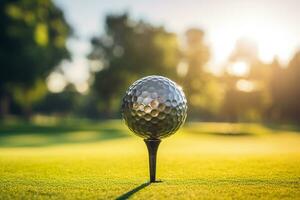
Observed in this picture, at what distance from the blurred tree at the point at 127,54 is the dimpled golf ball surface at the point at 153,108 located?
166 feet

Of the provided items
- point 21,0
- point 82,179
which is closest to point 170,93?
point 82,179

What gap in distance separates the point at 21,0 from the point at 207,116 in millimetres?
73625

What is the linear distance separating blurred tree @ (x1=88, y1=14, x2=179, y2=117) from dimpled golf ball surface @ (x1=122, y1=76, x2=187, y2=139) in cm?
5065

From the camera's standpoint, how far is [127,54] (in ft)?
208

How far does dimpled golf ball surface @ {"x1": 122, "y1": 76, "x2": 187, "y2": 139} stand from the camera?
9578 millimetres

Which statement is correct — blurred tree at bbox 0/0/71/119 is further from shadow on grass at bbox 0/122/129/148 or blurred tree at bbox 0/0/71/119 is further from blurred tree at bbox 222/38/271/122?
blurred tree at bbox 222/38/271/122

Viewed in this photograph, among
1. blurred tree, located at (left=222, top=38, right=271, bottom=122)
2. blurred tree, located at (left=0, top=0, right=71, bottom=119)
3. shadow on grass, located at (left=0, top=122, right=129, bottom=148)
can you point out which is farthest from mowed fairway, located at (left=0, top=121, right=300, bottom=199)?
blurred tree, located at (left=222, top=38, right=271, bottom=122)

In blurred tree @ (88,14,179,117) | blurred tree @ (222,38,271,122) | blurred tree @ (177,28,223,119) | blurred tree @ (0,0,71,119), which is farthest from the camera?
blurred tree @ (177,28,223,119)

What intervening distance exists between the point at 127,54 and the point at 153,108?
54570 mm

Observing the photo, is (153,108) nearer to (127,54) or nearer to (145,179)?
(145,179)

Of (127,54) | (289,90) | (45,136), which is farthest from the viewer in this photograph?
(289,90)

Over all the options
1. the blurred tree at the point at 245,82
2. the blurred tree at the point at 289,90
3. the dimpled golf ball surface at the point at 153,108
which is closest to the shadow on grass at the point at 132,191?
the dimpled golf ball surface at the point at 153,108

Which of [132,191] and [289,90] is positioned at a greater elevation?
[132,191]

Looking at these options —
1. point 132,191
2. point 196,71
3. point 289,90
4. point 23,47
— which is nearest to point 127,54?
point 196,71
